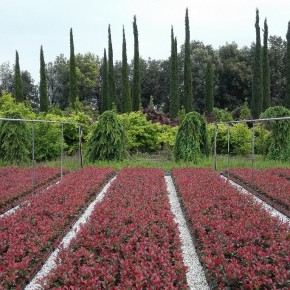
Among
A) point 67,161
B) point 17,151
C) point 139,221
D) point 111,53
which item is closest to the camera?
point 139,221

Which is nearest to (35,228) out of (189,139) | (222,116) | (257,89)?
(189,139)

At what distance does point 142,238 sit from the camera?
5375 millimetres

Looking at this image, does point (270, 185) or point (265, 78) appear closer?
point (270, 185)

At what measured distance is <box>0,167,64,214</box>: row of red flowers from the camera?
847cm

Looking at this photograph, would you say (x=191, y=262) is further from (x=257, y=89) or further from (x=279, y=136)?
(x=257, y=89)

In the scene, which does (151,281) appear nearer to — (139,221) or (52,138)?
(139,221)

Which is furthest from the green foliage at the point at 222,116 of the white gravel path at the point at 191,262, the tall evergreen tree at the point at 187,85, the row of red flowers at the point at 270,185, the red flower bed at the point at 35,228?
the white gravel path at the point at 191,262

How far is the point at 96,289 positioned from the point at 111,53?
1218 inches

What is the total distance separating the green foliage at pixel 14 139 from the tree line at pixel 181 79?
12417mm

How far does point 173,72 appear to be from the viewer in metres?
31.1

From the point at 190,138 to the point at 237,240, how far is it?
32.4 ft

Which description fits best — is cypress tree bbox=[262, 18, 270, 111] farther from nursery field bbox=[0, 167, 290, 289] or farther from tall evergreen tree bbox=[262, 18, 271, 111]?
nursery field bbox=[0, 167, 290, 289]

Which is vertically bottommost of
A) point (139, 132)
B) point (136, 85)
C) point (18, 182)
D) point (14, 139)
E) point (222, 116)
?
point (18, 182)

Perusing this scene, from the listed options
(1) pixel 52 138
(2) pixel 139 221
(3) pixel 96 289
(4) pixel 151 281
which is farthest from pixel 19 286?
(1) pixel 52 138
